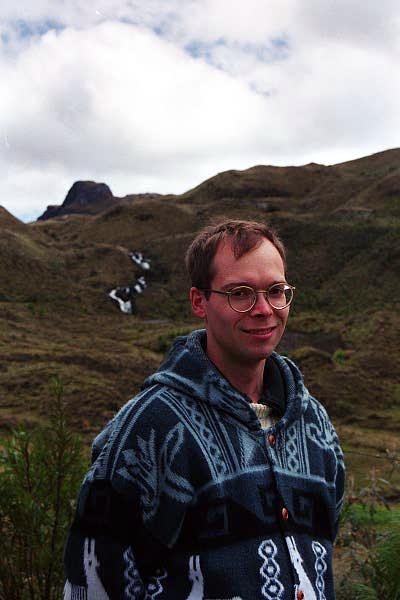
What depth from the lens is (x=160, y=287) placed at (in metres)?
44.3

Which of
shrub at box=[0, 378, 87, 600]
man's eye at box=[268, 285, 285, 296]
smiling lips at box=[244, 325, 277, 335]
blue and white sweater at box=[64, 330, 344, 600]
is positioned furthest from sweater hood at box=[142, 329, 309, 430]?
shrub at box=[0, 378, 87, 600]

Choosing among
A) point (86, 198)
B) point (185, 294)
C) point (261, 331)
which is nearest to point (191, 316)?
point (185, 294)

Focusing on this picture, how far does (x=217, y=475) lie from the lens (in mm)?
1443

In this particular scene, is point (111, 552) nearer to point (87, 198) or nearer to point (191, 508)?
point (191, 508)

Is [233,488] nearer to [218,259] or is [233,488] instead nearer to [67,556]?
[67,556]

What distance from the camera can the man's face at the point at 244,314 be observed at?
1.58 meters

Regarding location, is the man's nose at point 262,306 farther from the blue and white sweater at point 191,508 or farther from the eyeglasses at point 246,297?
the blue and white sweater at point 191,508

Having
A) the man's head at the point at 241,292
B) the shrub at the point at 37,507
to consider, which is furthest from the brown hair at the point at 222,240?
the shrub at the point at 37,507

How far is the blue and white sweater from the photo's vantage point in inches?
55.1

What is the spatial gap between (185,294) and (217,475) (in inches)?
1663

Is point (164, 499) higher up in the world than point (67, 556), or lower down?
higher up

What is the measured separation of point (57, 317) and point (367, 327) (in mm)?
16787

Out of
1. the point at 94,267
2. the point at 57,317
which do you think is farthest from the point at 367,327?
the point at 94,267

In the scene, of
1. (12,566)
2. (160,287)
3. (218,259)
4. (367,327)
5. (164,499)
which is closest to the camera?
(164,499)
